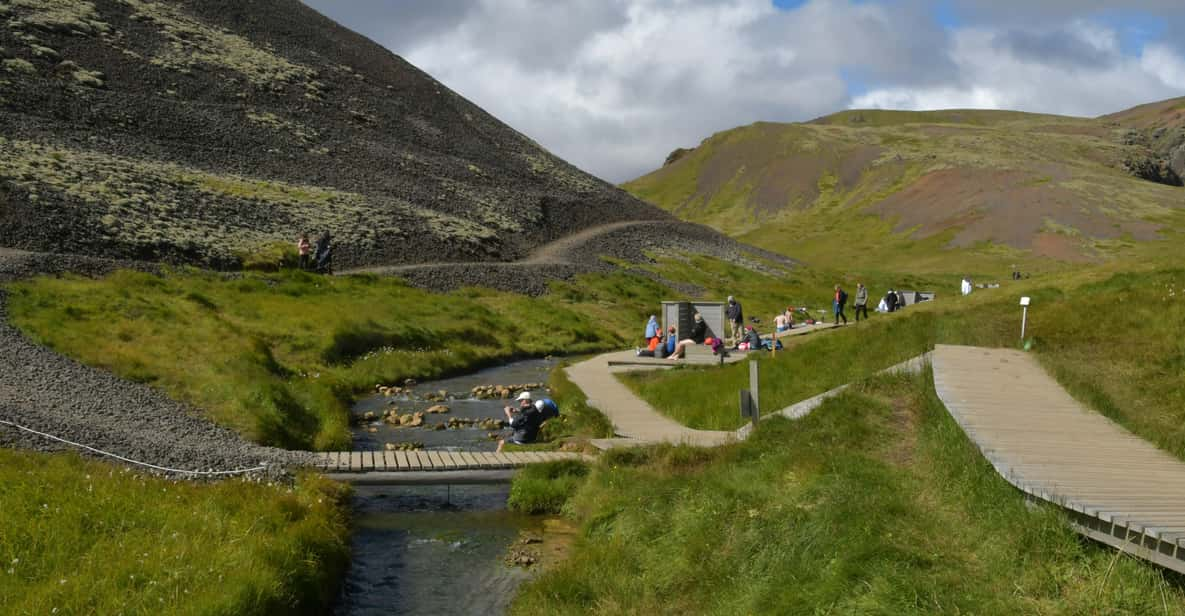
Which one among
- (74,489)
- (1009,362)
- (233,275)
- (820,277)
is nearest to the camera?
(74,489)

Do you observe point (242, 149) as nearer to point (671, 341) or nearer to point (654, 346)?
point (654, 346)

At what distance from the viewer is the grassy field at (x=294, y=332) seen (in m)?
20.0

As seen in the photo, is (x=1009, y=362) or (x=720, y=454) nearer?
(x=720, y=454)

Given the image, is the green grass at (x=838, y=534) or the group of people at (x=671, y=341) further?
the group of people at (x=671, y=341)

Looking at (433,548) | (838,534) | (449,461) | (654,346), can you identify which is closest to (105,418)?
(449,461)

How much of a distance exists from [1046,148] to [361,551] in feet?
625

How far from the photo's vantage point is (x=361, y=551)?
43.6 feet

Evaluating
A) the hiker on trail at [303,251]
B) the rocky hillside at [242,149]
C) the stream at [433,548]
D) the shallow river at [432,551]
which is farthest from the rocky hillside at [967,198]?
the shallow river at [432,551]

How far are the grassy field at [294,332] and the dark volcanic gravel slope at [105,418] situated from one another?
82 cm

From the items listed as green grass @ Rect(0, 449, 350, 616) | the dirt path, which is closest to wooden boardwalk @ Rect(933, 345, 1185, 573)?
green grass @ Rect(0, 449, 350, 616)

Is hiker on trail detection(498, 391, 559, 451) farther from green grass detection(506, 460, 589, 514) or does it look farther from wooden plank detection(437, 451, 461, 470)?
green grass detection(506, 460, 589, 514)

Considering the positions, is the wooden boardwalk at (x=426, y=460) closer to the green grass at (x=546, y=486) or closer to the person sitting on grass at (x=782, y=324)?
the green grass at (x=546, y=486)

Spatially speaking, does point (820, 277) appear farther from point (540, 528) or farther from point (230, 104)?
point (540, 528)

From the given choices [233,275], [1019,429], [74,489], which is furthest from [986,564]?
[233,275]
